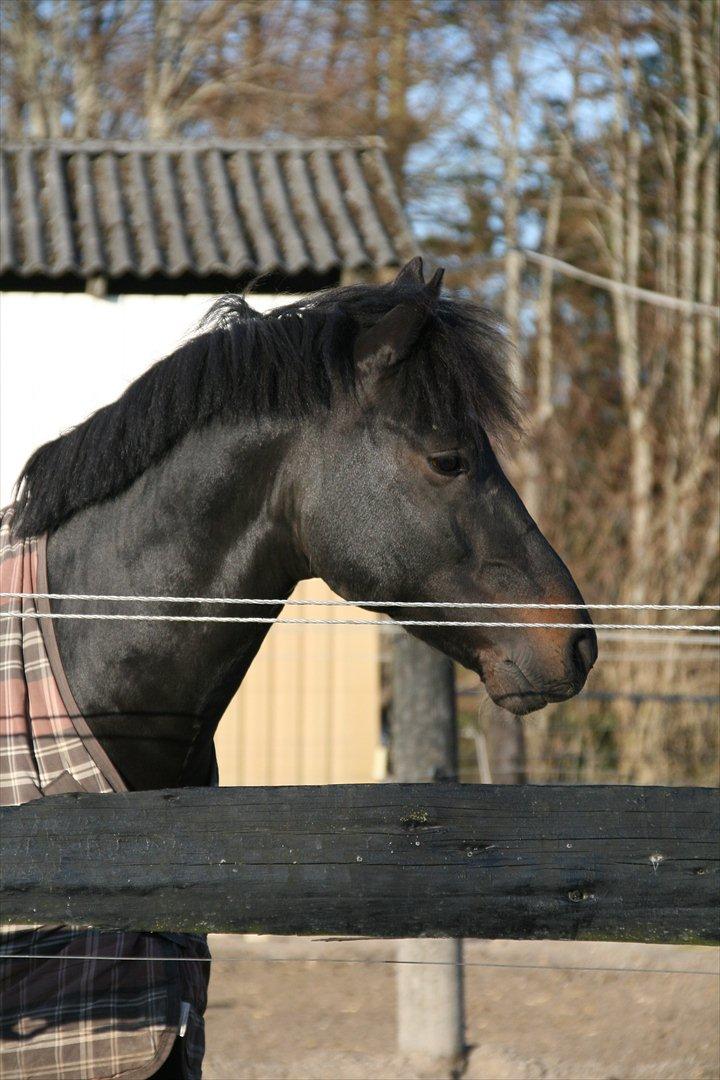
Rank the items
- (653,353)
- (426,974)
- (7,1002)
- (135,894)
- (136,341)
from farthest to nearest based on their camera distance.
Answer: (653,353) < (136,341) < (426,974) < (7,1002) < (135,894)

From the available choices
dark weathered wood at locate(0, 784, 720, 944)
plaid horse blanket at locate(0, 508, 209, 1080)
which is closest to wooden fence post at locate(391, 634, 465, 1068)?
plaid horse blanket at locate(0, 508, 209, 1080)

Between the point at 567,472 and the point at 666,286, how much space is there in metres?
1.93

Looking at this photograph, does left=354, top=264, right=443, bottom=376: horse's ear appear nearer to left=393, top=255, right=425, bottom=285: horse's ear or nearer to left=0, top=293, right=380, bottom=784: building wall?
left=393, top=255, right=425, bottom=285: horse's ear

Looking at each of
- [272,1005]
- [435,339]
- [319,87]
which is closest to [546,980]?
[272,1005]

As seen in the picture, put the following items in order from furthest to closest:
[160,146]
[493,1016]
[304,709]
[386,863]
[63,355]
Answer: [160,146]
[304,709]
[63,355]
[493,1016]
[386,863]

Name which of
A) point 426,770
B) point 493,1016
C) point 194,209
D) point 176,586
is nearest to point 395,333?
point 176,586

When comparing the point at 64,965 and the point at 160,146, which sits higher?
the point at 160,146

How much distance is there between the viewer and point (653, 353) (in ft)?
33.4

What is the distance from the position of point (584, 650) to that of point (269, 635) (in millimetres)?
4407

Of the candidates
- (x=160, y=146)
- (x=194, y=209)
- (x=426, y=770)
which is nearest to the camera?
(x=426, y=770)

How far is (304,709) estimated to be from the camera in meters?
6.65

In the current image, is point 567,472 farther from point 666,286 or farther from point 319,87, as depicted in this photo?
point 319,87

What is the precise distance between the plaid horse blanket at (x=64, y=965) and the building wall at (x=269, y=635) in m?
4.11

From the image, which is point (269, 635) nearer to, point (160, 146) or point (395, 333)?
point (160, 146)
